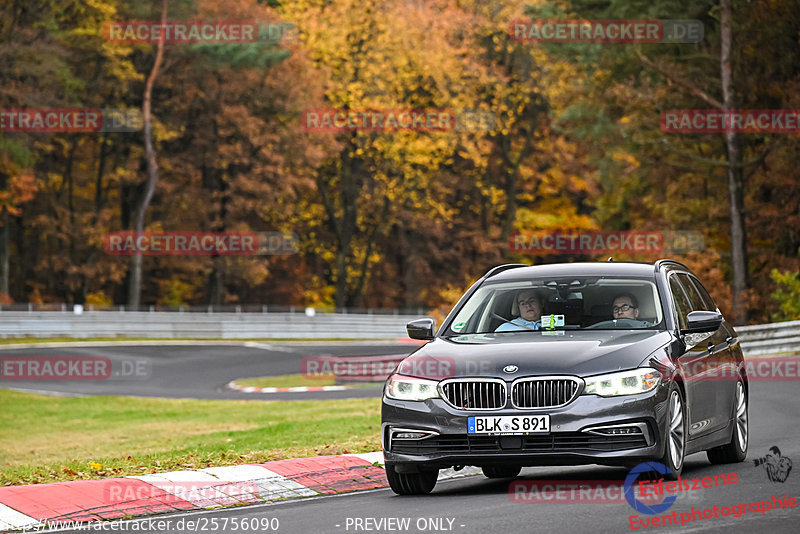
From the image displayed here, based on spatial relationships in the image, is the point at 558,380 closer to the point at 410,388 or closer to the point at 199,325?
the point at 410,388

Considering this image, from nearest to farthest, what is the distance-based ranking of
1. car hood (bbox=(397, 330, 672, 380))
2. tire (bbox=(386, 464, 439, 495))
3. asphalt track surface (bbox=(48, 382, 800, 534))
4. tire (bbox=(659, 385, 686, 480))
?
asphalt track surface (bbox=(48, 382, 800, 534))
car hood (bbox=(397, 330, 672, 380))
tire (bbox=(659, 385, 686, 480))
tire (bbox=(386, 464, 439, 495))

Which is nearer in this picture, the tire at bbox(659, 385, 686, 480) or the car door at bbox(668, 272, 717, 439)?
the tire at bbox(659, 385, 686, 480)

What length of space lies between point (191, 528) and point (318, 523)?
33.7 inches

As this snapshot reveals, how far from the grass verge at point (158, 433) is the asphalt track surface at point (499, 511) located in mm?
2385

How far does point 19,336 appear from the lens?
52344 millimetres

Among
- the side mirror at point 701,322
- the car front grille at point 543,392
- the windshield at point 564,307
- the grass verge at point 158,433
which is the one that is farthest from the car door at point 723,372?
the grass verge at point 158,433

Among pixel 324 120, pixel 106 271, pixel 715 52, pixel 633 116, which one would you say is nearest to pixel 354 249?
pixel 324 120

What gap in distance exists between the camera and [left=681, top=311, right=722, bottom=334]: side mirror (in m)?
10.1

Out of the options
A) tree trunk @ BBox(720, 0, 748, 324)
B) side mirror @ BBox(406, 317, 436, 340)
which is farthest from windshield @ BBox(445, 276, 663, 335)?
tree trunk @ BBox(720, 0, 748, 324)

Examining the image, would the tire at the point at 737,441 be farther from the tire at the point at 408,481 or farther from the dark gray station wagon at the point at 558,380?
the tire at the point at 408,481

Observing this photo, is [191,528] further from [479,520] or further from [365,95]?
[365,95]

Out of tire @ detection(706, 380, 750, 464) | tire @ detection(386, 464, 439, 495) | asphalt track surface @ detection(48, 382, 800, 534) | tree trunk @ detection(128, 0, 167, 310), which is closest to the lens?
asphalt track surface @ detection(48, 382, 800, 534)

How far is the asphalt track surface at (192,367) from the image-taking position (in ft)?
108

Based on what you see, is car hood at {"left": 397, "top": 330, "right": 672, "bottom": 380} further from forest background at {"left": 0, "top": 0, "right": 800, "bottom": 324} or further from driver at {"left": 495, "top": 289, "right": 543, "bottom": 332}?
forest background at {"left": 0, "top": 0, "right": 800, "bottom": 324}
